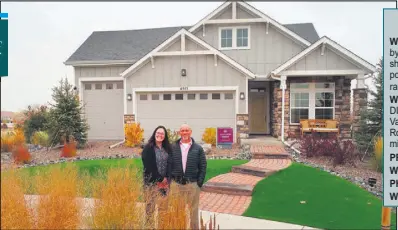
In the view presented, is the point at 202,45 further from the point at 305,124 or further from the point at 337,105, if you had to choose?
the point at 337,105

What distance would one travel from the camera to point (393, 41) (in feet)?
9.02

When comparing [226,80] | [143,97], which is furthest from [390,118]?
[143,97]

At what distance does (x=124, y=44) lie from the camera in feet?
53.3

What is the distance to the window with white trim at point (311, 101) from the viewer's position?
12820mm

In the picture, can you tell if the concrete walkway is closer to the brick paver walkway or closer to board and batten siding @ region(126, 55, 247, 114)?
the brick paver walkway

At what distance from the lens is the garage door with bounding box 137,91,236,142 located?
12711 millimetres

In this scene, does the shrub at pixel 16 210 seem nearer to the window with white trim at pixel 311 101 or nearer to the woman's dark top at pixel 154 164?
the woman's dark top at pixel 154 164

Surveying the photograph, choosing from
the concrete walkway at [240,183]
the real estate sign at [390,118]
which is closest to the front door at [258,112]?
the concrete walkway at [240,183]

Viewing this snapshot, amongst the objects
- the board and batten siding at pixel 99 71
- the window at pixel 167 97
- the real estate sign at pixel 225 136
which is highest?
the board and batten siding at pixel 99 71

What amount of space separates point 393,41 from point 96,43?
1609 centimetres

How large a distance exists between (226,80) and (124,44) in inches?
272

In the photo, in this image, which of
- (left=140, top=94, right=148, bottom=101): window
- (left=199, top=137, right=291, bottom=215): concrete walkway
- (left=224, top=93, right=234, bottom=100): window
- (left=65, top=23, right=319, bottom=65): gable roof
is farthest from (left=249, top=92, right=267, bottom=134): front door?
(left=140, top=94, right=148, bottom=101): window

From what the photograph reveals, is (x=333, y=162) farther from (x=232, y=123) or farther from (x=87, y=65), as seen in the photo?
(x=87, y=65)

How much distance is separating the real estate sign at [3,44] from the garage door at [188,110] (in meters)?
11.2
